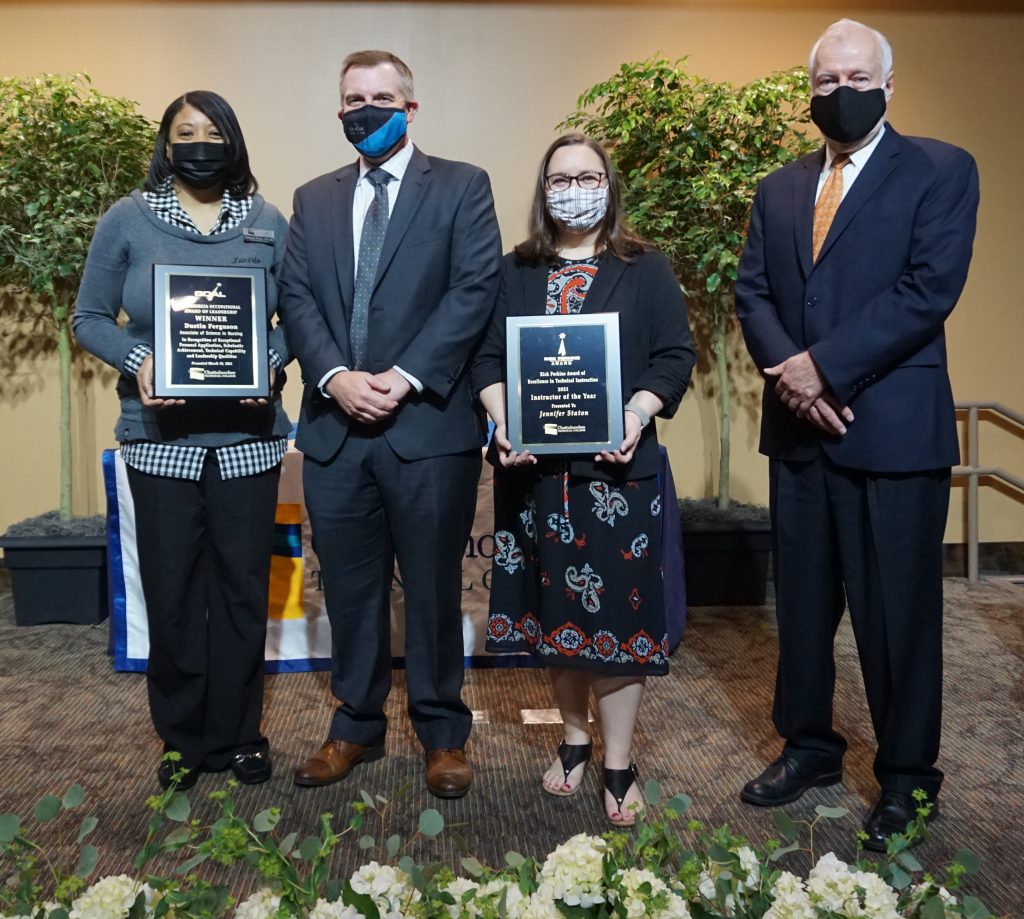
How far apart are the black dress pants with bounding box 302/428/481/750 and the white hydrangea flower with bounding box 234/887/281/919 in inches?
59.4

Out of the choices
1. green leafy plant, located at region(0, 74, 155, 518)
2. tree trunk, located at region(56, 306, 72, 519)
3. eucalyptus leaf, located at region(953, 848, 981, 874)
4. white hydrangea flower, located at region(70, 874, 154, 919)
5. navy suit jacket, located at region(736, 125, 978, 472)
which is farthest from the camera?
tree trunk, located at region(56, 306, 72, 519)

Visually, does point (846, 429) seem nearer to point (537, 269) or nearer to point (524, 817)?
point (537, 269)

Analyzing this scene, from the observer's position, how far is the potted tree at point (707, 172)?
400 cm

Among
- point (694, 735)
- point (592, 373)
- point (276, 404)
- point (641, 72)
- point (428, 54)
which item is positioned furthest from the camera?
point (428, 54)

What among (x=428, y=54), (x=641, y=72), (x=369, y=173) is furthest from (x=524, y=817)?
(x=428, y=54)

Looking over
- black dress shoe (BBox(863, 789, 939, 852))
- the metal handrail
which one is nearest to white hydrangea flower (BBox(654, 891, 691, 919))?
black dress shoe (BBox(863, 789, 939, 852))

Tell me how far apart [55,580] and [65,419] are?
67cm

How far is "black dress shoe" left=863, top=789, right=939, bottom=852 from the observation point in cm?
216

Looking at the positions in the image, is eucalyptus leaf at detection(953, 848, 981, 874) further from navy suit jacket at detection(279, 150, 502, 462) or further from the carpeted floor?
navy suit jacket at detection(279, 150, 502, 462)

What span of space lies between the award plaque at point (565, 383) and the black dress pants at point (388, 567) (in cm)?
29

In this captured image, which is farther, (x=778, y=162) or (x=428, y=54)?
(x=428, y=54)

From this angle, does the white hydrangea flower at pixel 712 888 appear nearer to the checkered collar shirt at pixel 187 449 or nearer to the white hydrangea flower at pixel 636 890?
the white hydrangea flower at pixel 636 890

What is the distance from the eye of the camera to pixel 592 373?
215 centimetres

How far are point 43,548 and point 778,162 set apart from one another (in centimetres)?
331
